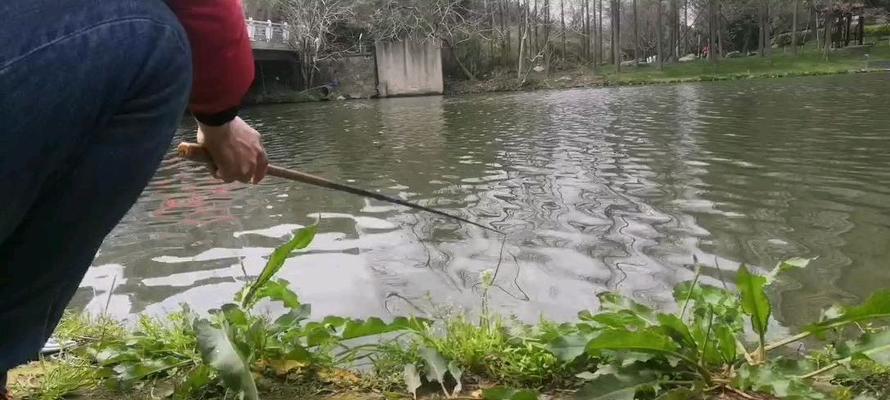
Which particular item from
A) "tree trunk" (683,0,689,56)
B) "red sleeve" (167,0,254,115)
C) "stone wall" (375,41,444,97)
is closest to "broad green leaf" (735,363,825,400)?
"red sleeve" (167,0,254,115)

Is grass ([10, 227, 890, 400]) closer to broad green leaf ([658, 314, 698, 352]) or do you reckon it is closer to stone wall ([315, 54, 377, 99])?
broad green leaf ([658, 314, 698, 352])

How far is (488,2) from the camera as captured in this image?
4356cm

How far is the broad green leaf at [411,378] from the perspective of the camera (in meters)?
2.05

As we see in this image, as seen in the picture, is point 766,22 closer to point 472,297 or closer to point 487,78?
point 487,78

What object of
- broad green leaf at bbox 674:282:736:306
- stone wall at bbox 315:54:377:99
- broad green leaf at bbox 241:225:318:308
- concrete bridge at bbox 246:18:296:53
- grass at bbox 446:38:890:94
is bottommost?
broad green leaf at bbox 674:282:736:306

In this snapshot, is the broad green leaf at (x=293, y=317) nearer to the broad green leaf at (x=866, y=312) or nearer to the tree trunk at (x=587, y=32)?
the broad green leaf at (x=866, y=312)

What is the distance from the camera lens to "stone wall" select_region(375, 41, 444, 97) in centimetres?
3784

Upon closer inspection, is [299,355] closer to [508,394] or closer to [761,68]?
[508,394]

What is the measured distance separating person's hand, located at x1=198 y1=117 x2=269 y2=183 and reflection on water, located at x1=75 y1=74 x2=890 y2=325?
7.67ft

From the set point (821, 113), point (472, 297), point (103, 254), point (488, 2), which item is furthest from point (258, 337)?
point (488, 2)

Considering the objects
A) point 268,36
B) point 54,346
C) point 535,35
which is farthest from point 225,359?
point 535,35

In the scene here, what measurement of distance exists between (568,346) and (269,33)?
34.0 meters

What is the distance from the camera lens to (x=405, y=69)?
38.1 metres

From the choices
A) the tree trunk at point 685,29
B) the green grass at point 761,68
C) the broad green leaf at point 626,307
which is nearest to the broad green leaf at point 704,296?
the broad green leaf at point 626,307
